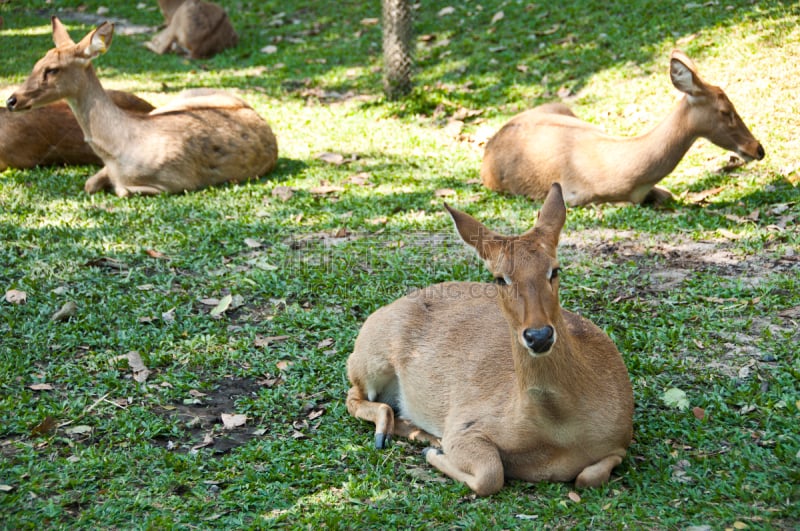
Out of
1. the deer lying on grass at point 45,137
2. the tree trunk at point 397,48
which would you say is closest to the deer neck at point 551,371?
the deer lying on grass at point 45,137

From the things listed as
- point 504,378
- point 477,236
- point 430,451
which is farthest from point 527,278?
point 430,451

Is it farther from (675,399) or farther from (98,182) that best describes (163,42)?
(675,399)

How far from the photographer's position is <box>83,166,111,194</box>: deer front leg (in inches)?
348

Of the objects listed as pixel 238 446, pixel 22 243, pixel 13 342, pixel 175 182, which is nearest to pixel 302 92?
pixel 175 182

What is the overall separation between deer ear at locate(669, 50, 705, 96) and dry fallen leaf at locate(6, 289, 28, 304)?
5.61 m

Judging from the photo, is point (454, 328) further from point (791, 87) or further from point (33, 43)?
point (33, 43)

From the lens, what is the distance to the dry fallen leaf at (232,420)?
5.01 metres

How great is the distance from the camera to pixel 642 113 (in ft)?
32.3

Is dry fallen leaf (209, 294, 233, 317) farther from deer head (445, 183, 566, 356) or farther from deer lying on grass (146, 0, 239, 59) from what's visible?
deer lying on grass (146, 0, 239, 59)

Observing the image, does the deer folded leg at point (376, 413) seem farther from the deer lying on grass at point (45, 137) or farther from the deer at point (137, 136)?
the deer lying on grass at point (45, 137)

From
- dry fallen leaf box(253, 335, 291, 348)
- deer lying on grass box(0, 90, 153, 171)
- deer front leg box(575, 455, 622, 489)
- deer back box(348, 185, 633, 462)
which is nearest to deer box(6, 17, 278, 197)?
deer lying on grass box(0, 90, 153, 171)

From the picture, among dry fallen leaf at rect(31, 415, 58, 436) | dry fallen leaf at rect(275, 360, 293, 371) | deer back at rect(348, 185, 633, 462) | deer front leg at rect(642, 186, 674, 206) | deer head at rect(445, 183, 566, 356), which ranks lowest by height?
deer front leg at rect(642, 186, 674, 206)

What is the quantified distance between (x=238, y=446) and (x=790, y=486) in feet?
9.20

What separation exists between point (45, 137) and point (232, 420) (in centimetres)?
577
